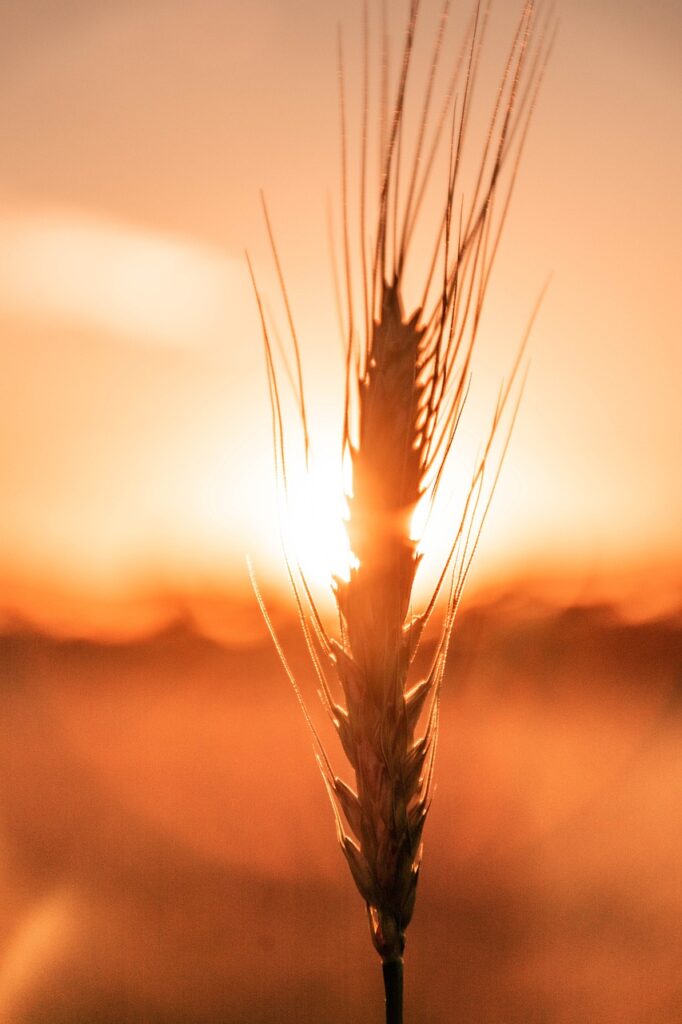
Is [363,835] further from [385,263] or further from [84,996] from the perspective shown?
[84,996]

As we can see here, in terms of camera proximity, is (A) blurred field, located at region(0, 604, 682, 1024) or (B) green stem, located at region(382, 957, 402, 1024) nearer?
(B) green stem, located at region(382, 957, 402, 1024)

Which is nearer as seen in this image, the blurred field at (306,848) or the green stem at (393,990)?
the green stem at (393,990)

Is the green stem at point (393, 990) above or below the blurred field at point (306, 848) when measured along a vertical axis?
above

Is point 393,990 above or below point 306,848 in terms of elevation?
above

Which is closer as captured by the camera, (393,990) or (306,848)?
(393,990)
